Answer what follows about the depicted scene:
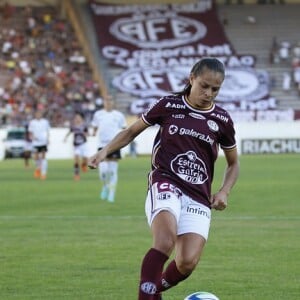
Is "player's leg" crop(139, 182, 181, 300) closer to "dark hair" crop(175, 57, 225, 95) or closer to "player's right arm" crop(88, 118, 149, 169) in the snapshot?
"player's right arm" crop(88, 118, 149, 169)

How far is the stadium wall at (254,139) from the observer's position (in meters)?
54.0

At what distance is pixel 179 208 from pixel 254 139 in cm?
4644

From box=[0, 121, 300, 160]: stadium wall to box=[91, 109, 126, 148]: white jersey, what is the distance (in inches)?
1030

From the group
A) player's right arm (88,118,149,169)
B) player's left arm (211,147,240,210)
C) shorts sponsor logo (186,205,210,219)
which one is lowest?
shorts sponsor logo (186,205,210,219)

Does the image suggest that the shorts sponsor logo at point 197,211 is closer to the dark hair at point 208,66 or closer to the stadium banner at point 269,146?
the dark hair at point 208,66

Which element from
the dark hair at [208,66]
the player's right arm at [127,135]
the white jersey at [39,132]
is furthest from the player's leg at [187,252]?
the white jersey at [39,132]

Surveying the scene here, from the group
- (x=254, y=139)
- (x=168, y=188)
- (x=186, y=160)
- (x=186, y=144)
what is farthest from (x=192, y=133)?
(x=254, y=139)

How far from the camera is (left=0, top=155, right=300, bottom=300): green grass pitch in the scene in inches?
442

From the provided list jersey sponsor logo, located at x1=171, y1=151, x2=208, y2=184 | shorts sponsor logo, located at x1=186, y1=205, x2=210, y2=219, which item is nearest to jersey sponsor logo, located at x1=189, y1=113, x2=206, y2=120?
jersey sponsor logo, located at x1=171, y1=151, x2=208, y2=184

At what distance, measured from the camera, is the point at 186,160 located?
28.8 feet

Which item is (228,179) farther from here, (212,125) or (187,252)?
(187,252)

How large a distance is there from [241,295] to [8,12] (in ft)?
183

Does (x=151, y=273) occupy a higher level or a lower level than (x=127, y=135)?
lower

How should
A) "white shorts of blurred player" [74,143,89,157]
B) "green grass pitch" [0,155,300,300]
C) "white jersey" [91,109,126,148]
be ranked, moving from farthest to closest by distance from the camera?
1. "white shorts of blurred player" [74,143,89,157]
2. "white jersey" [91,109,126,148]
3. "green grass pitch" [0,155,300,300]
